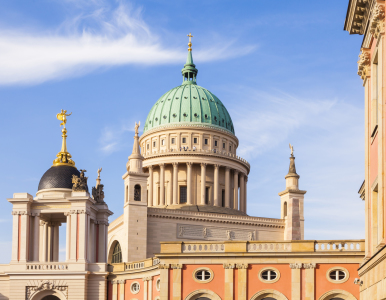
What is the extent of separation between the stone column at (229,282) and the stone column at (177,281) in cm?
344

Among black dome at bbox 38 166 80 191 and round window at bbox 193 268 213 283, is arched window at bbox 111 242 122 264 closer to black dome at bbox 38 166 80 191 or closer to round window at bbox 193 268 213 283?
black dome at bbox 38 166 80 191

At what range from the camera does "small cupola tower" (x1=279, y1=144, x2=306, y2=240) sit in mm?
96000

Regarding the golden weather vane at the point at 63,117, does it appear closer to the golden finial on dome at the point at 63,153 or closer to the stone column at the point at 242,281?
the golden finial on dome at the point at 63,153

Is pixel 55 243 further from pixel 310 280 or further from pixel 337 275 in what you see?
pixel 337 275

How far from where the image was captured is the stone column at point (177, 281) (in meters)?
55.6

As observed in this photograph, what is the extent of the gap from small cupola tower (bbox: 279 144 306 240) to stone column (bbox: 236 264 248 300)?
4067 cm

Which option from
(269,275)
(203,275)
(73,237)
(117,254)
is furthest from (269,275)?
(117,254)

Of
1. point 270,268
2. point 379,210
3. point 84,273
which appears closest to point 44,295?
point 84,273

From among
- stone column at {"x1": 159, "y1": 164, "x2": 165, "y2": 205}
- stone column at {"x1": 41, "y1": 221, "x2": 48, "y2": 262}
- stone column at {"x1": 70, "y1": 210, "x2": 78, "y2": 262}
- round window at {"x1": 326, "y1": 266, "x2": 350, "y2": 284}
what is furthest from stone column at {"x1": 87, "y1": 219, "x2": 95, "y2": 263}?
stone column at {"x1": 159, "y1": 164, "x2": 165, "y2": 205}

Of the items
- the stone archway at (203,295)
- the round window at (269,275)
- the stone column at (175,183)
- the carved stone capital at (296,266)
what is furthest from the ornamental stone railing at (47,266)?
the stone column at (175,183)

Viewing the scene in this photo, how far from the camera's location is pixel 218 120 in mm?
111812

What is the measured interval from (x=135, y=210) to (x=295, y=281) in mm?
39196

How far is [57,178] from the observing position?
227ft

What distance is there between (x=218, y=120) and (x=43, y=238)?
4586 cm
